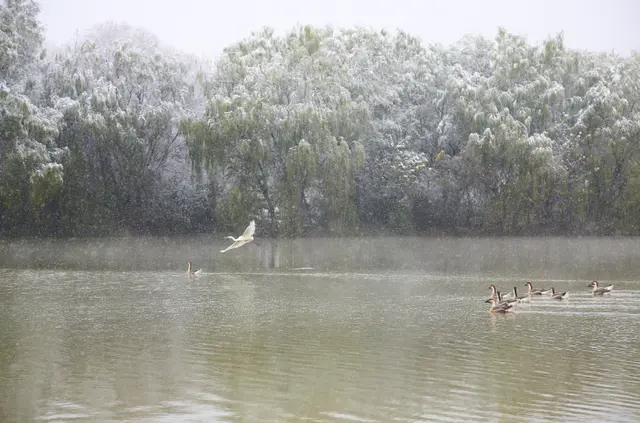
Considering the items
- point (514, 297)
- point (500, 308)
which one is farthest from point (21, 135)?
point (500, 308)

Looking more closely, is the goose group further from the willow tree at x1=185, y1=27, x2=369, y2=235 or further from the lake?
the willow tree at x1=185, y1=27, x2=369, y2=235

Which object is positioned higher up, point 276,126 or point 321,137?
point 276,126

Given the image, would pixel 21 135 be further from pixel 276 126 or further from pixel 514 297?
pixel 514 297

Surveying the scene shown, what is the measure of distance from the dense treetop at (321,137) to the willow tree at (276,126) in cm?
6

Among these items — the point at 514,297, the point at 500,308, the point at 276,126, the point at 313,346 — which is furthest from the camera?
the point at 276,126

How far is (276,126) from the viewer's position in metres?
32.4

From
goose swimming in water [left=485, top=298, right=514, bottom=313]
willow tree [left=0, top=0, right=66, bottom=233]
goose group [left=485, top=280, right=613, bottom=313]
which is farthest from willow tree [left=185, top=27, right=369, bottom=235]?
goose swimming in water [left=485, top=298, right=514, bottom=313]

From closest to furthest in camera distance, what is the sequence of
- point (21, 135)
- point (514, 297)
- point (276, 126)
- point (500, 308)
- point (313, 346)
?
point (313, 346), point (500, 308), point (514, 297), point (21, 135), point (276, 126)

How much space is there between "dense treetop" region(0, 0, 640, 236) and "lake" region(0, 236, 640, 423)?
10.7 meters

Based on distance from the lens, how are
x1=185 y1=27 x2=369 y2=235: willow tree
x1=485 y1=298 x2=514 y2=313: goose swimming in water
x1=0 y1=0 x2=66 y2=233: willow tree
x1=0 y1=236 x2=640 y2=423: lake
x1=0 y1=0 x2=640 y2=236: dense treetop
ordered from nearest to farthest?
x1=0 y1=236 x2=640 y2=423: lake → x1=485 y1=298 x2=514 y2=313: goose swimming in water → x1=0 y1=0 x2=66 y2=233: willow tree → x1=0 y1=0 x2=640 y2=236: dense treetop → x1=185 y1=27 x2=369 y2=235: willow tree

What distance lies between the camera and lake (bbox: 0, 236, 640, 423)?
8102 mm

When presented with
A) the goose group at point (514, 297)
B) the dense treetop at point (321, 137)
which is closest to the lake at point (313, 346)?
the goose group at point (514, 297)

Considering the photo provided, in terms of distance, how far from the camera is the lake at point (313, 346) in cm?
810

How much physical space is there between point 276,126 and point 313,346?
2199cm
